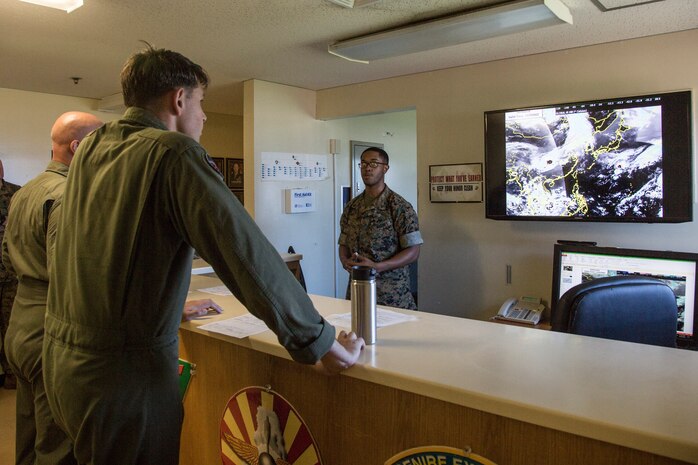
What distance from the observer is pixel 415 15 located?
8.65 feet

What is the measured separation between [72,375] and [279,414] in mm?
586

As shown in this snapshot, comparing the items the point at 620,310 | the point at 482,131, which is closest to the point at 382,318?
the point at 620,310

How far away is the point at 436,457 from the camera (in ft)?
3.72

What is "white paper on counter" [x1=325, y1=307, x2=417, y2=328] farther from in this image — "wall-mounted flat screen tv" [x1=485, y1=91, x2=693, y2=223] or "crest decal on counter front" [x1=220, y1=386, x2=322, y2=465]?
"wall-mounted flat screen tv" [x1=485, y1=91, x2=693, y2=223]

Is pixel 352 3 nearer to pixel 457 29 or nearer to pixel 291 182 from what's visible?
pixel 457 29

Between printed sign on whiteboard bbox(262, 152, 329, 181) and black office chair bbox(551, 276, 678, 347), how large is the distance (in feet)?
10.1

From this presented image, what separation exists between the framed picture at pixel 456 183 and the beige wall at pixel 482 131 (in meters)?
0.05

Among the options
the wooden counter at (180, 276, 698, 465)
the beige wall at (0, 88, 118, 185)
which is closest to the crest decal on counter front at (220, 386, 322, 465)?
the wooden counter at (180, 276, 698, 465)

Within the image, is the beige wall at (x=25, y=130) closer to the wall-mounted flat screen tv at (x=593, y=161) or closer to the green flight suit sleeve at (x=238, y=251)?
the wall-mounted flat screen tv at (x=593, y=161)

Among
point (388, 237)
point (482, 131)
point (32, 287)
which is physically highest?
point (482, 131)

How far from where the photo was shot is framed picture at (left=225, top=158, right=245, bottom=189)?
5.84m

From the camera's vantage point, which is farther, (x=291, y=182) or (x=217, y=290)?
(x=291, y=182)

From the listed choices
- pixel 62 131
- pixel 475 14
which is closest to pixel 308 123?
pixel 475 14

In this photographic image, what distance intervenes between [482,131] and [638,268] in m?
1.38
